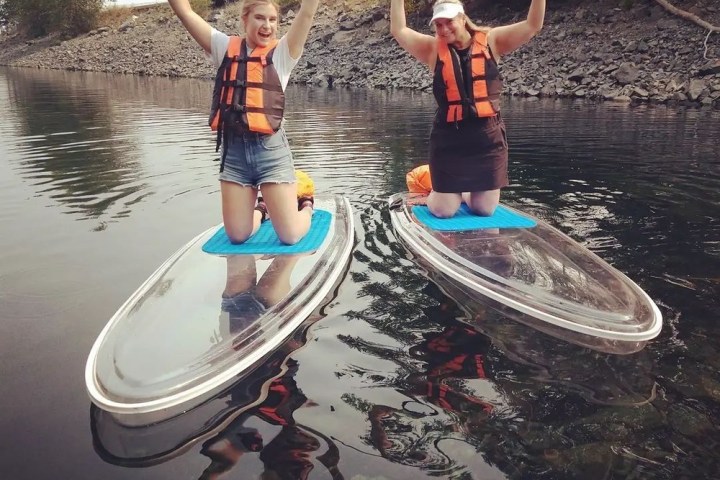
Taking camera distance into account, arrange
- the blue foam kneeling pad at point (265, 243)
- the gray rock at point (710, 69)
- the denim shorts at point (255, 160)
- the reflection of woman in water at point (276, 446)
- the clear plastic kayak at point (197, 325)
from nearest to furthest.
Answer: the reflection of woman in water at point (276, 446), the clear plastic kayak at point (197, 325), the denim shorts at point (255, 160), the blue foam kneeling pad at point (265, 243), the gray rock at point (710, 69)

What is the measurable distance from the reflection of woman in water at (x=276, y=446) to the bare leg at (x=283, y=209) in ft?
6.73

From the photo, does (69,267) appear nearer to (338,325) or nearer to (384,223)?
(338,325)

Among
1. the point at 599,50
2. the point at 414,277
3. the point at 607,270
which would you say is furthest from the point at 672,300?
the point at 599,50

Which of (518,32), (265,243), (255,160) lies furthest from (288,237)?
(518,32)

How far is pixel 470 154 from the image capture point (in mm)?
5512

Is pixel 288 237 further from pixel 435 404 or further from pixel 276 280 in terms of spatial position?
pixel 435 404

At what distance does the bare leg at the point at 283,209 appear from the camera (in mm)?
4750

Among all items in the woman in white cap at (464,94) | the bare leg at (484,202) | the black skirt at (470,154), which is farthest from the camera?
the bare leg at (484,202)

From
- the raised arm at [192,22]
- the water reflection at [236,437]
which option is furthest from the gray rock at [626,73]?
the water reflection at [236,437]

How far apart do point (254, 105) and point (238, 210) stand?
89 cm

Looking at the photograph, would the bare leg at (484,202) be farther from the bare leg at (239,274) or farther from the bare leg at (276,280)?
the bare leg at (239,274)

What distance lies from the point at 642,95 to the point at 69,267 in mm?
18792

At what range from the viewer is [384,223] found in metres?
6.33

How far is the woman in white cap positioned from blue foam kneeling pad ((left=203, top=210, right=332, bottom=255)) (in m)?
1.36
